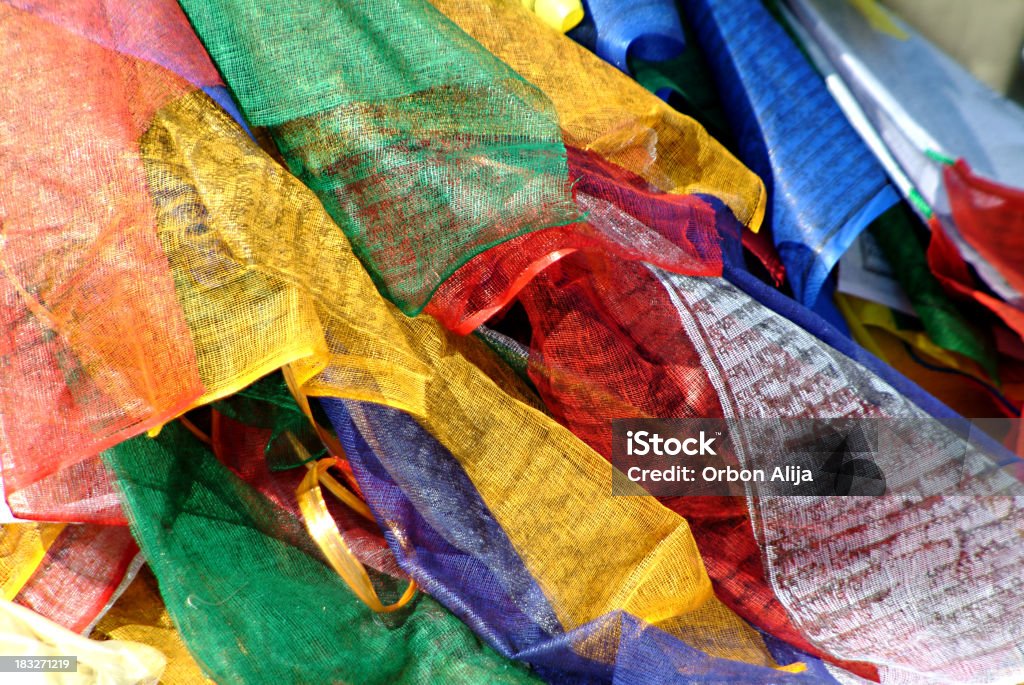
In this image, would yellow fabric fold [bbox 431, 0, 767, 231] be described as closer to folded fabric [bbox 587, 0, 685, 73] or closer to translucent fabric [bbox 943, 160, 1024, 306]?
folded fabric [bbox 587, 0, 685, 73]

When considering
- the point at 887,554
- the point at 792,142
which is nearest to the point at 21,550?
the point at 887,554

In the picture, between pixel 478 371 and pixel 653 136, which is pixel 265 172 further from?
pixel 653 136

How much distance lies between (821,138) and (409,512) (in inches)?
20.7

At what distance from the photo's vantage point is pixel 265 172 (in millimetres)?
519

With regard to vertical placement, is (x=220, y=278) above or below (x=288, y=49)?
below

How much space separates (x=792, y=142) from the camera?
798 millimetres

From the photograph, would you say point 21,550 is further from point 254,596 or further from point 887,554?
point 887,554

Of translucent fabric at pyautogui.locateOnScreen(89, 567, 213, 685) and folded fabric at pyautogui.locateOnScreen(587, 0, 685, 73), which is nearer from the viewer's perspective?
translucent fabric at pyautogui.locateOnScreen(89, 567, 213, 685)

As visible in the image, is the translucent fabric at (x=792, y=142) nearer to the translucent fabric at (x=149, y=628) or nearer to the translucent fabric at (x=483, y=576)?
the translucent fabric at (x=483, y=576)

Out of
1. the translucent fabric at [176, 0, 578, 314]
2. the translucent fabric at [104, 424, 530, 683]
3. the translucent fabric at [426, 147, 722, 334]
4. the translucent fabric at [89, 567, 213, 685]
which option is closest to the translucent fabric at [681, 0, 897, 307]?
the translucent fabric at [426, 147, 722, 334]

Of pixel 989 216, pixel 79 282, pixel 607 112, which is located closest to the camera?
pixel 79 282

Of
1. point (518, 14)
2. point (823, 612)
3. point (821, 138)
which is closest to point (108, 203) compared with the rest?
point (518, 14)

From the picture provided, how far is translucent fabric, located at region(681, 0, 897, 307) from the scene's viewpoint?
0.77 metres

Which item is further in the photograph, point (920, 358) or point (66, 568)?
point (920, 358)
